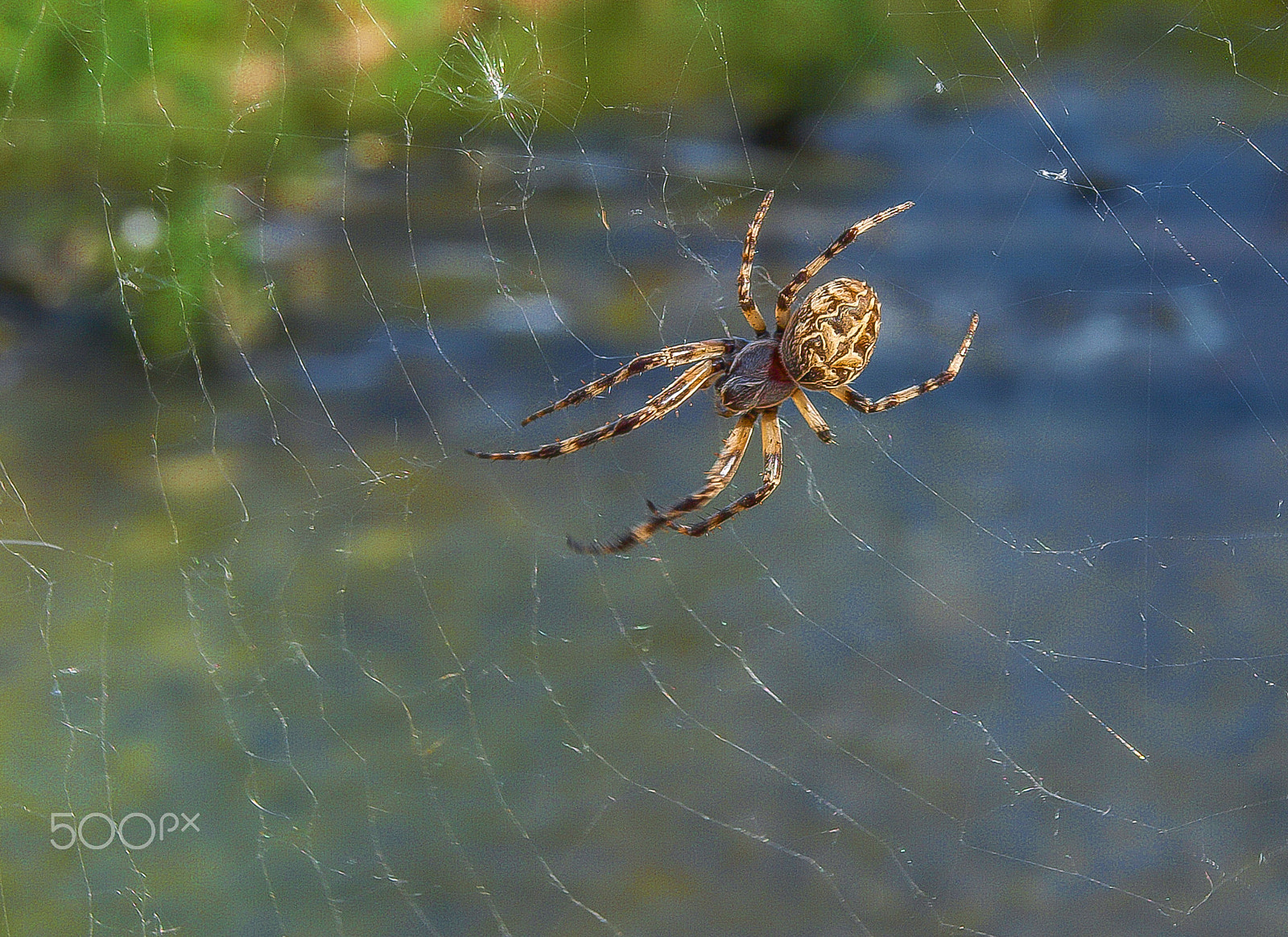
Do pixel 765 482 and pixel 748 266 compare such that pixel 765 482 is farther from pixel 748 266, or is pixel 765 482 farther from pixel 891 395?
pixel 748 266

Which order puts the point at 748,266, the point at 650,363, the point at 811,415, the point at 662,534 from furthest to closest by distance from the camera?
the point at 662,534, the point at 811,415, the point at 650,363, the point at 748,266

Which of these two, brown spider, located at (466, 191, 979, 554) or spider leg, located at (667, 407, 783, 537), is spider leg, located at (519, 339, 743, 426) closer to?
brown spider, located at (466, 191, 979, 554)

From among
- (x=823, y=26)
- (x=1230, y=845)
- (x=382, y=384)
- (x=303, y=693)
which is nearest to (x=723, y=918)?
(x=303, y=693)

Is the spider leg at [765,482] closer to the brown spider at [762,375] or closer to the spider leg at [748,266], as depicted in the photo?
the brown spider at [762,375]

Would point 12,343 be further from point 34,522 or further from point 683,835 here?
point 683,835

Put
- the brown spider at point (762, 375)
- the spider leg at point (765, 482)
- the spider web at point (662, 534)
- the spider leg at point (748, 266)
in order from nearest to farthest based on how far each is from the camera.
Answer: the spider leg at point (748, 266) < the brown spider at point (762, 375) < the spider leg at point (765, 482) < the spider web at point (662, 534)

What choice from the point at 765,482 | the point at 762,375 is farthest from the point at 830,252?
the point at 765,482

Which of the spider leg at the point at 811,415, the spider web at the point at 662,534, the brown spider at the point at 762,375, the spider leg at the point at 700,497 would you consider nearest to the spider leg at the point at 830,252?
the brown spider at the point at 762,375

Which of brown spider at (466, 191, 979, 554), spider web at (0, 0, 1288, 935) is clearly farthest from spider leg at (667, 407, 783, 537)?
spider web at (0, 0, 1288, 935)
